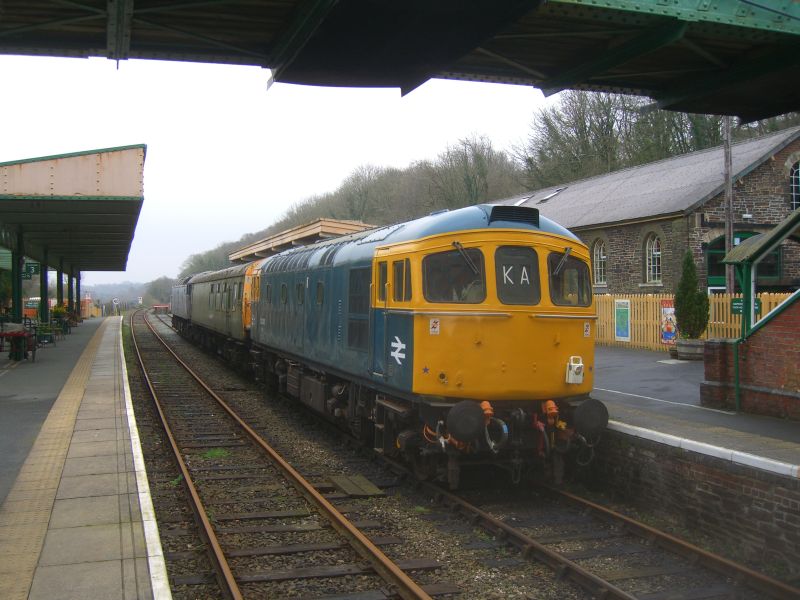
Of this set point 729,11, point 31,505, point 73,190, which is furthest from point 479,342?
point 73,190

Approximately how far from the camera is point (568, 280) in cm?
839

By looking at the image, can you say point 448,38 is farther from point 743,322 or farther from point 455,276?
point 743,322

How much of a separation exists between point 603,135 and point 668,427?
40.5 metres

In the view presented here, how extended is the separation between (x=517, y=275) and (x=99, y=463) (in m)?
5.43

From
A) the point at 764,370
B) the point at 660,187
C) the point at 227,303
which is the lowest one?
the point at 764,370

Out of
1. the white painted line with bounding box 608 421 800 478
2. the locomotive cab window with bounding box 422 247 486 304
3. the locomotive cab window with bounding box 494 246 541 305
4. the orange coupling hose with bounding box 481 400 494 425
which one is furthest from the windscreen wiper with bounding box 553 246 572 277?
the white painted line with bounding box 608 421 800 478

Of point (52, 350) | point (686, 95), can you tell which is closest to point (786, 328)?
point (686, 95)

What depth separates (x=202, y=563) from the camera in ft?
21.3

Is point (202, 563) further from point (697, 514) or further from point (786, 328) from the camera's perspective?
point (786, 328)

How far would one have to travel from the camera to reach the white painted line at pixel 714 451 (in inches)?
249

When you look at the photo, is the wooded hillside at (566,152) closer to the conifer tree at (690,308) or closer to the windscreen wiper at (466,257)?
the conifer tree at (690,308)

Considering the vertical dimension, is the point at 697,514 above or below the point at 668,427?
below

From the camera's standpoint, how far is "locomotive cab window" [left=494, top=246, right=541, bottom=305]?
7.88 meters

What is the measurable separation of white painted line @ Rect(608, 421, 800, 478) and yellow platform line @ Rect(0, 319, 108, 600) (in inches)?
237
